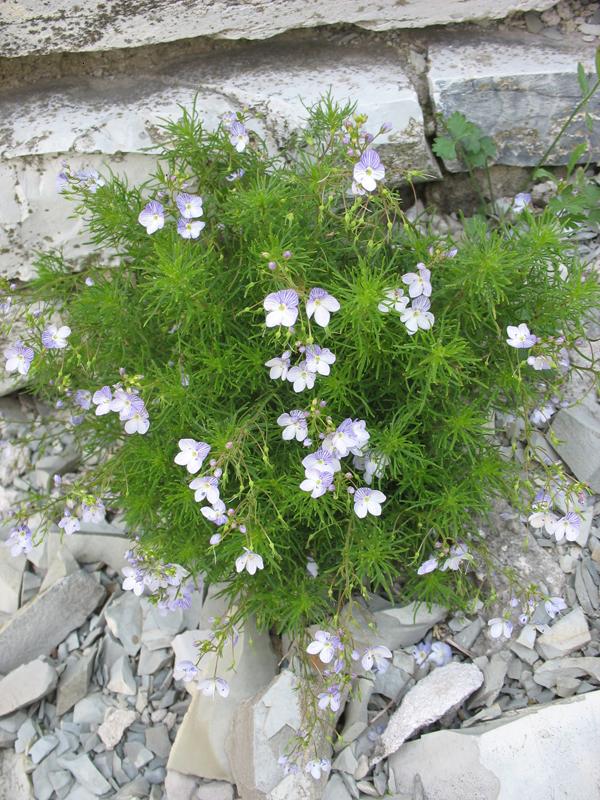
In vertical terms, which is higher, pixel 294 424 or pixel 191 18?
pixel 191 18

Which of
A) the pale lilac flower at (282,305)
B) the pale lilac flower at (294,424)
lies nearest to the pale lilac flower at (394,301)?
the pale lilac flower at (282,305)

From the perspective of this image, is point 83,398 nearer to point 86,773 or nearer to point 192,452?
point 192,452

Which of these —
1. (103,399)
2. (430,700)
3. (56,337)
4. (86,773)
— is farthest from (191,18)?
(86,773)

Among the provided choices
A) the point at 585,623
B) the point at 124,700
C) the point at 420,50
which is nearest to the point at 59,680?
the point at 124,700

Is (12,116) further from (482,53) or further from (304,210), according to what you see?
(482,53)

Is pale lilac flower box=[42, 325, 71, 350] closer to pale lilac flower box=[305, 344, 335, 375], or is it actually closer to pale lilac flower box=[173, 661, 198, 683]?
pale lilac flower box=[305, 344, 335, 375]

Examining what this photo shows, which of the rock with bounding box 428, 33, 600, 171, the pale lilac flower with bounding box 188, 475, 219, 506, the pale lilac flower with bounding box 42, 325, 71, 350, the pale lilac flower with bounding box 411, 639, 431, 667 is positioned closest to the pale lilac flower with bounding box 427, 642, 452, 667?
the pale lilac flower with bounding box 411, 639, 431, 667

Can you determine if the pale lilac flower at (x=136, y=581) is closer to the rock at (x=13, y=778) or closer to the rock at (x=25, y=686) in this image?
the rock at (x=25, y=686)
